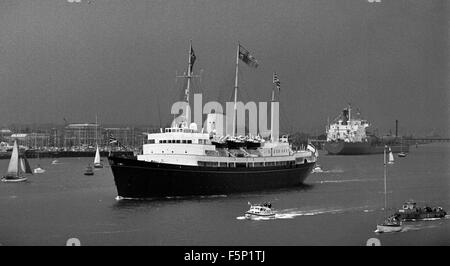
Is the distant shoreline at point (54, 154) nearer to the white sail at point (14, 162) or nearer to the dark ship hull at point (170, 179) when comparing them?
the white sail at point (14, 162)

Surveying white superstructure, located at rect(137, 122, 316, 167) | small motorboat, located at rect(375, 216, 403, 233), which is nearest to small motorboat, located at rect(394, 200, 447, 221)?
small motorboat, located at rect(375, 216, 403, 233)

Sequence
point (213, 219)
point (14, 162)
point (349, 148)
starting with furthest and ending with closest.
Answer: point (349, 148) < point (14, 162) < point (213, 219)

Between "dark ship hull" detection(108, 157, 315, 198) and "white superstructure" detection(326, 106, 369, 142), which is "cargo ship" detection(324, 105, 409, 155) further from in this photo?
"dark ship hull" detection(108, 157, 315, 198)

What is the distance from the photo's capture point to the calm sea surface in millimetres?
10609

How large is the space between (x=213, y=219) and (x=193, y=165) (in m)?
4.21

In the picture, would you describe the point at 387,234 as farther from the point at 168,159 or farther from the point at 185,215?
the point at 168,159

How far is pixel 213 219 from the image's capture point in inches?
525

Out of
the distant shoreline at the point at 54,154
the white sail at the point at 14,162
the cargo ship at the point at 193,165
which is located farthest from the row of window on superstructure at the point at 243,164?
the distant shoreline at the point at 54,154

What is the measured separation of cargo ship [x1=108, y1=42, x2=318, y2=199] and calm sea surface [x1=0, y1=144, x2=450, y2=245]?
1.61 ft

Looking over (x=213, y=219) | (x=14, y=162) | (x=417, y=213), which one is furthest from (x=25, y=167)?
(x=417, y=213)

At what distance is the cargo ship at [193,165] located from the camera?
54.8ft

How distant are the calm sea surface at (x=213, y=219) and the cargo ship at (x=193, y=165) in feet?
1.61

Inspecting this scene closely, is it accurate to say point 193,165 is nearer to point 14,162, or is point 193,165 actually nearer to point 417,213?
point 417,213
